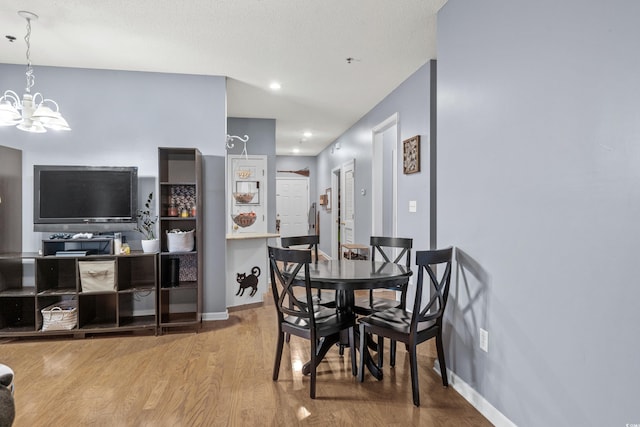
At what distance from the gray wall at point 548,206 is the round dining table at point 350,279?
0.46 m

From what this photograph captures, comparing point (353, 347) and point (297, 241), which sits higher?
point (297, 241)

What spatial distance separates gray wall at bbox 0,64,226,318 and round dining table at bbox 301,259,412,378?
179 centimetres

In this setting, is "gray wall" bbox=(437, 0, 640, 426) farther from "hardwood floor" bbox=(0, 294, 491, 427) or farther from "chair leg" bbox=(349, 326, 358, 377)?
"chair leg" bbox=(349, 326, 358, 377)

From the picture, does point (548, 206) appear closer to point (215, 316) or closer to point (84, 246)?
point (215, 316)

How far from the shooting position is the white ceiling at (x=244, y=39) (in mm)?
2688

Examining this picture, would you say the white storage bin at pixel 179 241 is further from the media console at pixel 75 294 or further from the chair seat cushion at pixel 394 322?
the chair seat cushion at pixel 394 322

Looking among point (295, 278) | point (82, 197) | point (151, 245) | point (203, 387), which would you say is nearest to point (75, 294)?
point (151, 245)

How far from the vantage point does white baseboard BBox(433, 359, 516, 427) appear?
1983 millimetres

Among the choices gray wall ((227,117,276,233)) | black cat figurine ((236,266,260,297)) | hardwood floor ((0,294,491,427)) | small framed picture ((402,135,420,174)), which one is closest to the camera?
hardwood floor ((0,294,491,427))

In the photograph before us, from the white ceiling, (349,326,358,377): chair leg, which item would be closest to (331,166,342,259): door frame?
the white ceiling

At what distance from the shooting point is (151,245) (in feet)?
11.6

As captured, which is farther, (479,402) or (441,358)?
(441,358)

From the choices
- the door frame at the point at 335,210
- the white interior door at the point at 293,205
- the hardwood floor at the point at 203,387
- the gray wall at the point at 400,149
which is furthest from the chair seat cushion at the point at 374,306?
the white interior door at the point at 293,205

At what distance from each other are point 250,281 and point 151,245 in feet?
4.56
